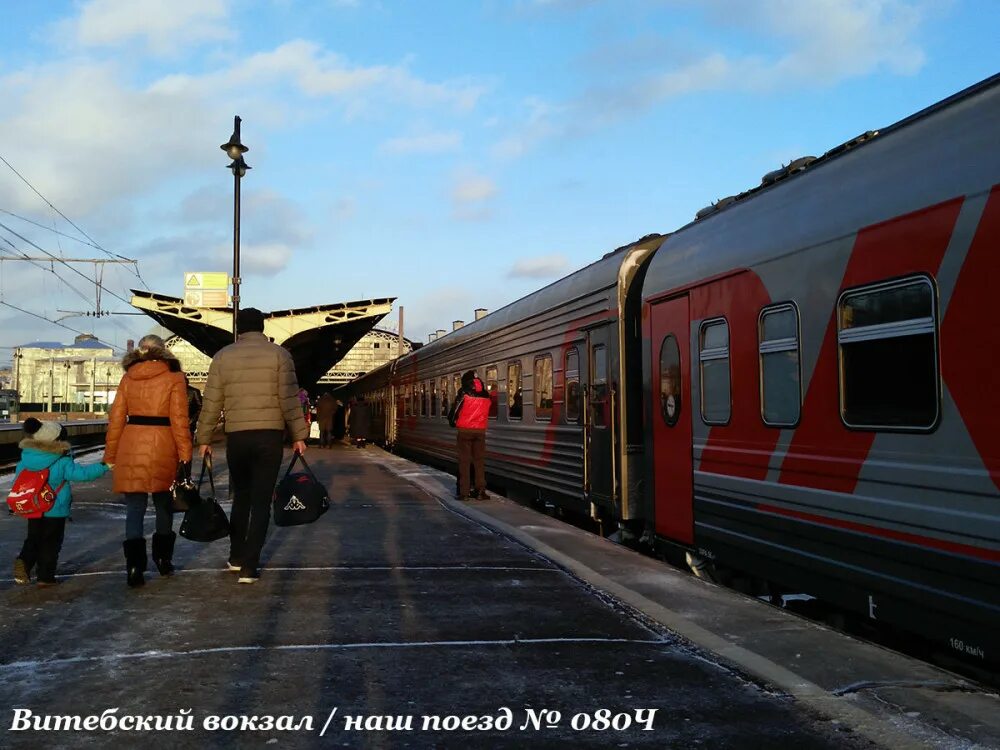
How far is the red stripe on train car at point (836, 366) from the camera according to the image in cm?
450

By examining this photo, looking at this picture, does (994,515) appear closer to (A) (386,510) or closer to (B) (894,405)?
(B) (894,405)

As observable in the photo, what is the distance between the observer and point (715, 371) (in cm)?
680

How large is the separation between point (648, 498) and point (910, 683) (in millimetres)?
4186

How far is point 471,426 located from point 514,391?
5.06ft

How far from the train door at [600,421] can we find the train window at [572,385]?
16.3 inches

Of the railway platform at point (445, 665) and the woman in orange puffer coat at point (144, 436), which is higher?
the woman in orange puffer coat at point (144, 436)

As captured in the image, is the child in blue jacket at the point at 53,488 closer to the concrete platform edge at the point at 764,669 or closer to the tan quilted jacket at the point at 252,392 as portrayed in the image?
the tan quilted jacket at the point at 252,392

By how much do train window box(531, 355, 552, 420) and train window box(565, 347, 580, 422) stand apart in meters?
0.72

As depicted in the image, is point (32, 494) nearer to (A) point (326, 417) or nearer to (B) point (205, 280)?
(A) point (326, 417)

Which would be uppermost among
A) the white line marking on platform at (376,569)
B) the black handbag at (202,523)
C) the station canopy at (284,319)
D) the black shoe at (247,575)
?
the station canopy at (284,319)

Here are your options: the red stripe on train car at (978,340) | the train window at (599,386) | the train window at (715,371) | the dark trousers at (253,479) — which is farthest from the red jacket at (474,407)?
the red stripe on train car at (978,340)

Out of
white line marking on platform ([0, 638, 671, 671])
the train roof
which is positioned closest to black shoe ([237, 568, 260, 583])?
white line marking on platform ([0, 638, 671, 671])

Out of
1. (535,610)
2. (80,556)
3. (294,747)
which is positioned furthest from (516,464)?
(294,747)

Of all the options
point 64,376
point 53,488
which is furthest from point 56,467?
point 64,376
